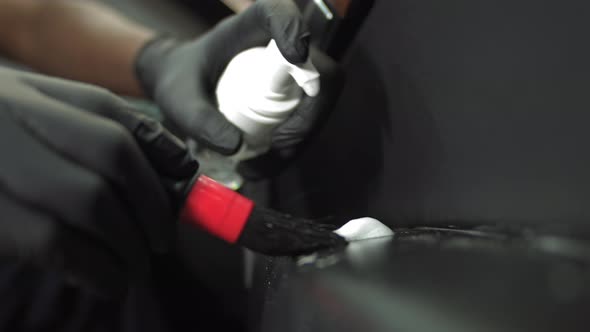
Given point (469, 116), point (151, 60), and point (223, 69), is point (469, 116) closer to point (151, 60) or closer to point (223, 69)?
point (223, 69)

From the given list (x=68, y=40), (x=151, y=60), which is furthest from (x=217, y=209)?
(x=68, y=40)

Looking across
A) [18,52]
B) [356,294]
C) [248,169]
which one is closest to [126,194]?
[356,294]

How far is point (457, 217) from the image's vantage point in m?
0.30

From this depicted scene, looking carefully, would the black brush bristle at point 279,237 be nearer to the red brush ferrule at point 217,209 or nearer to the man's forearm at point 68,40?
the red brush ferrule at point 217,209

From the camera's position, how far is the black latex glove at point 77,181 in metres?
0.24

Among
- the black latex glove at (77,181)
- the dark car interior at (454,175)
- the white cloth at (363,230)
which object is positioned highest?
the dark car interior at (454,175)

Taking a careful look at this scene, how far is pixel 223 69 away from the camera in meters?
0.49

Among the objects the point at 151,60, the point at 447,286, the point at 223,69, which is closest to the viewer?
the point at 447,286

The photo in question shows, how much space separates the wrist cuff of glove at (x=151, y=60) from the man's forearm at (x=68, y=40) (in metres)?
0.03

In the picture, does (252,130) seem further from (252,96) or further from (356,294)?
(356,294)

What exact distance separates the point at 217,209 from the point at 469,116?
0.66ft

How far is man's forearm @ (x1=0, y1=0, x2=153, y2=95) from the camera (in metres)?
0.71

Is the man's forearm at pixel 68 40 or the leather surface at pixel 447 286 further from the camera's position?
the man's forearm at pixel 68 40

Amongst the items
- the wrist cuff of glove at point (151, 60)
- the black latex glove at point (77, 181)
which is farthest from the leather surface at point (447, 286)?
the wrist cuff of glove at point (151, 60)
